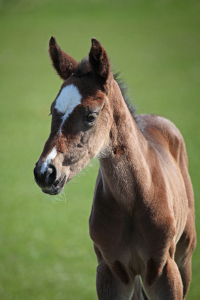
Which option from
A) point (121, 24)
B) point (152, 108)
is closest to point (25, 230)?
point (152, 108)

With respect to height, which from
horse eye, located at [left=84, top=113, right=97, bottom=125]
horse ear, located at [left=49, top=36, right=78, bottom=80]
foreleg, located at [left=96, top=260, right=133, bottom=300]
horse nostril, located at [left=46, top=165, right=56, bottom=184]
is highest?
horse ear, located at [left=49, top=36, right=78, bottom=80]

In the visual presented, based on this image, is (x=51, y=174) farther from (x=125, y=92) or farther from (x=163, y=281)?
(x=163, y=281)

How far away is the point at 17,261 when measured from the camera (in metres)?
4.71

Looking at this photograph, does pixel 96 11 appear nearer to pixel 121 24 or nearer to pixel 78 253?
pixel 121 24

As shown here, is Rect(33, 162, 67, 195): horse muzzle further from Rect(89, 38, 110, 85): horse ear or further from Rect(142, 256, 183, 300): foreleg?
Rect(142, 256, 183, 300): foreleg

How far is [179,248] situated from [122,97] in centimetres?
158

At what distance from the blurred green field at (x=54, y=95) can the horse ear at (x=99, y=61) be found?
50 centimetres

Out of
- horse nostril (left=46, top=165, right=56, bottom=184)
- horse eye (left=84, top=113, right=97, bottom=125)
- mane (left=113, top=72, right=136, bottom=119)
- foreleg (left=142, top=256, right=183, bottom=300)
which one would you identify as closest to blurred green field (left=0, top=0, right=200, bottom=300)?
mane (left=113, top=72, right=136, bottom=119)

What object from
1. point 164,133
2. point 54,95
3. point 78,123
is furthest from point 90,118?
point 54,95

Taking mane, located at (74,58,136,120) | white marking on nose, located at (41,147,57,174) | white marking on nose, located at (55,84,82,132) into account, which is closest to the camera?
white marking on nose, located at (41,147,57,174)

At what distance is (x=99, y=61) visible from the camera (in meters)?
1.99

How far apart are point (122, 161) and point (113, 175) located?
105mm

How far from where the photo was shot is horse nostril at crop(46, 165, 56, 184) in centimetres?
175

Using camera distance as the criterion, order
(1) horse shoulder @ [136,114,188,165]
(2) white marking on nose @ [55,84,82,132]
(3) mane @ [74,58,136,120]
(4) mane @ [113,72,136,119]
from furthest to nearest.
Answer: (1) horse shoulder @ [136,114,188,165], (4) mane @ [113,72,136,119], (3) mane @ [74,58,136,120], (2) white marking on nose @ [55,84,82,132]
